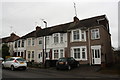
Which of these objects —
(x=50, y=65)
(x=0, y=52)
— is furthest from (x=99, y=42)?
(x=0, y=52)

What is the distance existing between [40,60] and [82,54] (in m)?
11.0

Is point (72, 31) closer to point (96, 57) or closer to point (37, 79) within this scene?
point (96, 57)

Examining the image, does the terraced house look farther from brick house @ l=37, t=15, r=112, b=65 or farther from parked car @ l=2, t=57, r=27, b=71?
parked car @ l=2, t=57, r=27, b=71

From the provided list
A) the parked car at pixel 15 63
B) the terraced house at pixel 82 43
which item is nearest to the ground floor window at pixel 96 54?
the terraced house at pixel 82 43

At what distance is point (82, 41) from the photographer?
84.4 feet

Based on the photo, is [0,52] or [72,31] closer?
[72,31]

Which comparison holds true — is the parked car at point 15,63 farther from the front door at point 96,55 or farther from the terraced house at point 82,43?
the front door at point 96,55

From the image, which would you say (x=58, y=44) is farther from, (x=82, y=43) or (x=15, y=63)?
(x=15, y=63)

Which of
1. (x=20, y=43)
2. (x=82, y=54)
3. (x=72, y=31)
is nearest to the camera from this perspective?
(x=82, y=54)

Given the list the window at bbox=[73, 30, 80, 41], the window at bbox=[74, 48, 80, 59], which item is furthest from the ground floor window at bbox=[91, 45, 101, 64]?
the window at bbox=[73, 30, 80, 41]

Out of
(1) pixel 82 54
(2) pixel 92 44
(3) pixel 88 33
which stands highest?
(3) pixel 88 33

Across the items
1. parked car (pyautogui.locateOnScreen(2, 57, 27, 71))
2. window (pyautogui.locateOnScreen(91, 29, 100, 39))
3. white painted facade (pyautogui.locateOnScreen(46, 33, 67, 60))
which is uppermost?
window (pyautogui.locateOnScreen(91, 29, 100, 39))

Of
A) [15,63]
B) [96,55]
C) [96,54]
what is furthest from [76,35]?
[15,63]

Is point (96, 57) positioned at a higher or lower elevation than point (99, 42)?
lower
